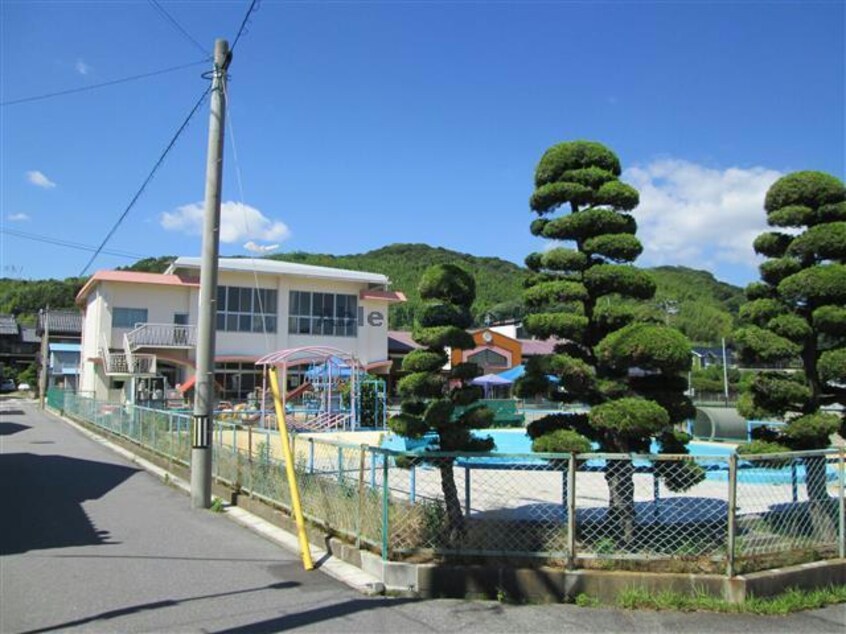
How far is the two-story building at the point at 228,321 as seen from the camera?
33.6m

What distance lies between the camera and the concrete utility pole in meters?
10.3

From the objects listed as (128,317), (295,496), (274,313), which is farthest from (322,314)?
(295,496)

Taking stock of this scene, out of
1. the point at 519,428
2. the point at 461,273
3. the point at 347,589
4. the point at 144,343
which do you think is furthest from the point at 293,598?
the point at 144,343

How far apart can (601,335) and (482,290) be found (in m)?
84.9

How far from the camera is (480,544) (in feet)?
20.4

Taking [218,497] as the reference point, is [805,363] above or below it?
above

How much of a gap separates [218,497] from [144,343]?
24.3 metres

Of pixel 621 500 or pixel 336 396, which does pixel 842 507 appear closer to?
pixel 621 500

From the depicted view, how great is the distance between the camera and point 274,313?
3666cm

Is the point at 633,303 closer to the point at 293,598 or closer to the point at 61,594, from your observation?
the point at 293,598

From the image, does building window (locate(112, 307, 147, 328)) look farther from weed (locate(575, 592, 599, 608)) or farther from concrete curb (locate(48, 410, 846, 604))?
weed (locate(575, 592, 599, 608))

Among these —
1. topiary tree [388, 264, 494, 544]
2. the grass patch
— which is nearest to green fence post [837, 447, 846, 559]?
the grass patch

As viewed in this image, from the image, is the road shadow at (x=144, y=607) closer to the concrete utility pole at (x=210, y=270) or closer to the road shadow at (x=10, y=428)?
the concrete utility pole at (x=210, y=270)

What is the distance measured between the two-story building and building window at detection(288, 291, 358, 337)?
0.06m
